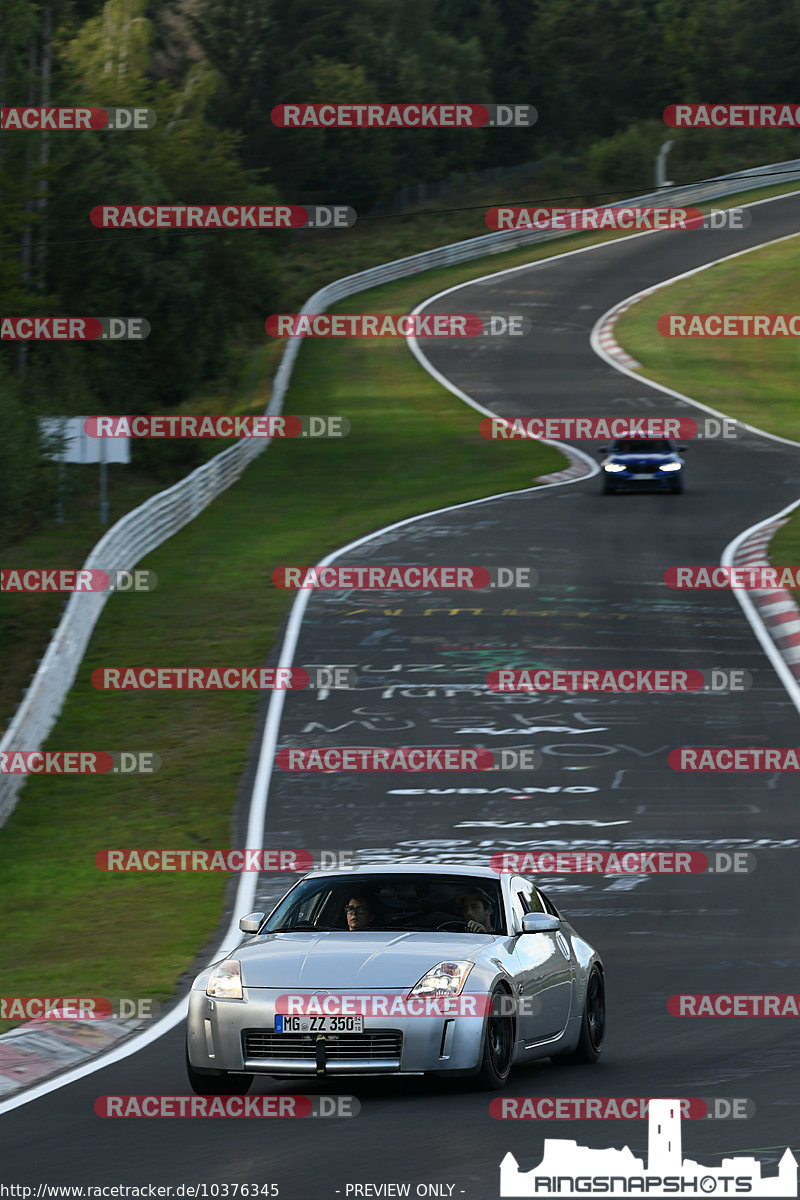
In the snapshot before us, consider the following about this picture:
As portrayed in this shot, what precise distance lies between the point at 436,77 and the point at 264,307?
42.2 m

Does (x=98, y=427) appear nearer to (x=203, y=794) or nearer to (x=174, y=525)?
(x=174, y=525)

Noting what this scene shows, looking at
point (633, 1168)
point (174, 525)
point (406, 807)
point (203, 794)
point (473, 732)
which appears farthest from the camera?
point (174, 525)

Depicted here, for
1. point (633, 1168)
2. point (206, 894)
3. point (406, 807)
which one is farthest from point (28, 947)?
point (633, 1168)

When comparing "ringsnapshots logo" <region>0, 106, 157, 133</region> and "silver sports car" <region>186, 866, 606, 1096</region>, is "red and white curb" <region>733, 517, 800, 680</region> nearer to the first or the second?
"silver sports car" <region>186, 866, 606, 1096</region>

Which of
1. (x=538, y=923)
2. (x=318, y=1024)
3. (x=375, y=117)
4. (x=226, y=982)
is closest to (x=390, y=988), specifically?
(x=318, y=1024)

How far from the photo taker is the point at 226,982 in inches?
368

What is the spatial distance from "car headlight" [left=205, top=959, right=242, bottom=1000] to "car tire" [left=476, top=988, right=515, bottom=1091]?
3.93 feet

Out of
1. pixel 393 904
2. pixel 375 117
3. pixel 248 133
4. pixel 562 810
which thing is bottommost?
pixel 562 810

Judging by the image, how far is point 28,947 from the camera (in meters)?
15.6

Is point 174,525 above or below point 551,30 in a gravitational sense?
below

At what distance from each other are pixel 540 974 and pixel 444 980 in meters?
1.00

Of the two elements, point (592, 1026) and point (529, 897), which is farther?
point (529, 897)

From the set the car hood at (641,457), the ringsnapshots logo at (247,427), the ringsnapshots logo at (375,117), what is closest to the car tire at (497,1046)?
the car hood at (641,457)

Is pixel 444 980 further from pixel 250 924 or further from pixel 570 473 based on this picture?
pixel 570 473
